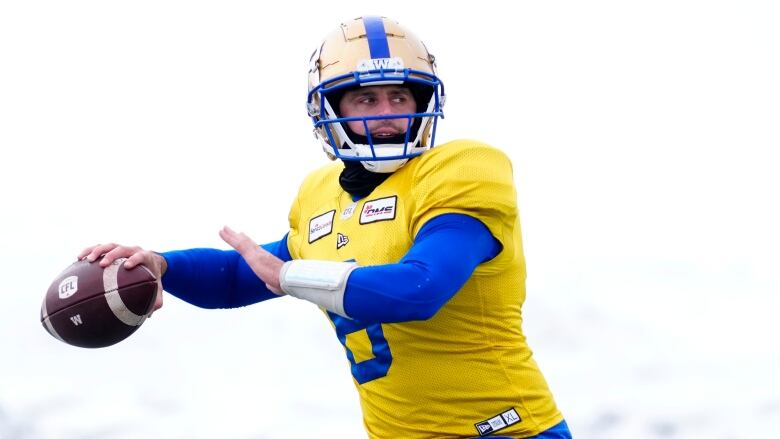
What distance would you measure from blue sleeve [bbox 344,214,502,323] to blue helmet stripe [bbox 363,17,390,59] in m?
0.87

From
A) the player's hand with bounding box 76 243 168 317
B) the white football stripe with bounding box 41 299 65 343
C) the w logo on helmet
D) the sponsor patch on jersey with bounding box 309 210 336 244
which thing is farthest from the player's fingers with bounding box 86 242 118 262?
the w logo on helmet

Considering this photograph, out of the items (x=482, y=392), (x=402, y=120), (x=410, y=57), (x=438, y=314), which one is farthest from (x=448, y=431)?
(x=410, y=57)

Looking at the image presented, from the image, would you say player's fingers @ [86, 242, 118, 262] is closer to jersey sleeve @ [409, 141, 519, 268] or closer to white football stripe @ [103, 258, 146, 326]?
white football stripe @ [103, 258, 146, 326]

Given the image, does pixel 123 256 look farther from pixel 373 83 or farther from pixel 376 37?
pixel 376 37

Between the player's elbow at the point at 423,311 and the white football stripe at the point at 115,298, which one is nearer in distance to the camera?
the player's elbow at the point at 423,311

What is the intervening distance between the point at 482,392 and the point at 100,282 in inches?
55.3

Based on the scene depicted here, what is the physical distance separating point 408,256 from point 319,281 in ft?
0.97

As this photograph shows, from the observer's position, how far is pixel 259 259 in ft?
11.2

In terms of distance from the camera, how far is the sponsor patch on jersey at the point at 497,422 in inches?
139

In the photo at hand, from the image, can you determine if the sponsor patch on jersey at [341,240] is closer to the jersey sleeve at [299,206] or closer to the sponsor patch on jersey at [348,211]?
the sponsor patch on jersey at [348,211]

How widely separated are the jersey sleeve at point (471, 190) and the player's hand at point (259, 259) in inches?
19.0

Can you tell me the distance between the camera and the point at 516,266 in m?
3.57

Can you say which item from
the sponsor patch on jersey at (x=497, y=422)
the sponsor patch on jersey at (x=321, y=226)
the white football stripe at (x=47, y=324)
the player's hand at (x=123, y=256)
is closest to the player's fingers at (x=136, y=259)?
the player's hand at (x=123, y=256)

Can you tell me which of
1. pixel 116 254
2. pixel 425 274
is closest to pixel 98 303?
pixel 116 254
